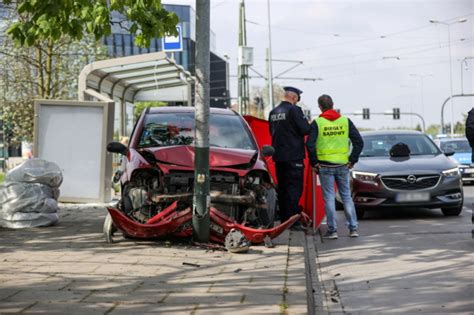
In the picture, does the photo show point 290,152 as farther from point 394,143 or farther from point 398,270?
point 394,143

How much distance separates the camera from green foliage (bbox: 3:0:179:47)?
25.9 feet

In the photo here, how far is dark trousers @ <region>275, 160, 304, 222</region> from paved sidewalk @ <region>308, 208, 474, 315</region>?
54cm

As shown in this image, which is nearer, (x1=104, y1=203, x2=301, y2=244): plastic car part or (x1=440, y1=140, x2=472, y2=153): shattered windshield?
(x1=104, y1=203, x2=301, y2=244): plastic car part

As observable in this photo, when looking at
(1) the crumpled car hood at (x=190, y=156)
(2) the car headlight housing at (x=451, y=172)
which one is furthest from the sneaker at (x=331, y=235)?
(2) the car headlight housing at (x=451, y=172)

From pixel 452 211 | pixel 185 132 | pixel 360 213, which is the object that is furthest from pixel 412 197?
pixel 185 132

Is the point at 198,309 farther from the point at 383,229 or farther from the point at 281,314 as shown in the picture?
the point at 383,229

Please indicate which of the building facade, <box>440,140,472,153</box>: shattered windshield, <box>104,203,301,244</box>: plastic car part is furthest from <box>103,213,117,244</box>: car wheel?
the building facade

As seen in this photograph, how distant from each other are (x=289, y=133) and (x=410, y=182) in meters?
2.95

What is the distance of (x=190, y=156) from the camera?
29.8 feet

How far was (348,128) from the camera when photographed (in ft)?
35.4

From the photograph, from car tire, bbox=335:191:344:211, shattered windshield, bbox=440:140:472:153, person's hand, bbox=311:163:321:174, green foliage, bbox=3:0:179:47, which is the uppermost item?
green foliage, bbox=3:0:179:47

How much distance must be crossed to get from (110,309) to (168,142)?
4582mm

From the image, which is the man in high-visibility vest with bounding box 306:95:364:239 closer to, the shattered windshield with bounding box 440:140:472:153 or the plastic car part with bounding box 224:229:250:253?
the plastic car part with bounding box 224:229:250:253

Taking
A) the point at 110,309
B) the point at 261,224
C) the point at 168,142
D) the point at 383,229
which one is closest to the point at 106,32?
the point at 168,142
